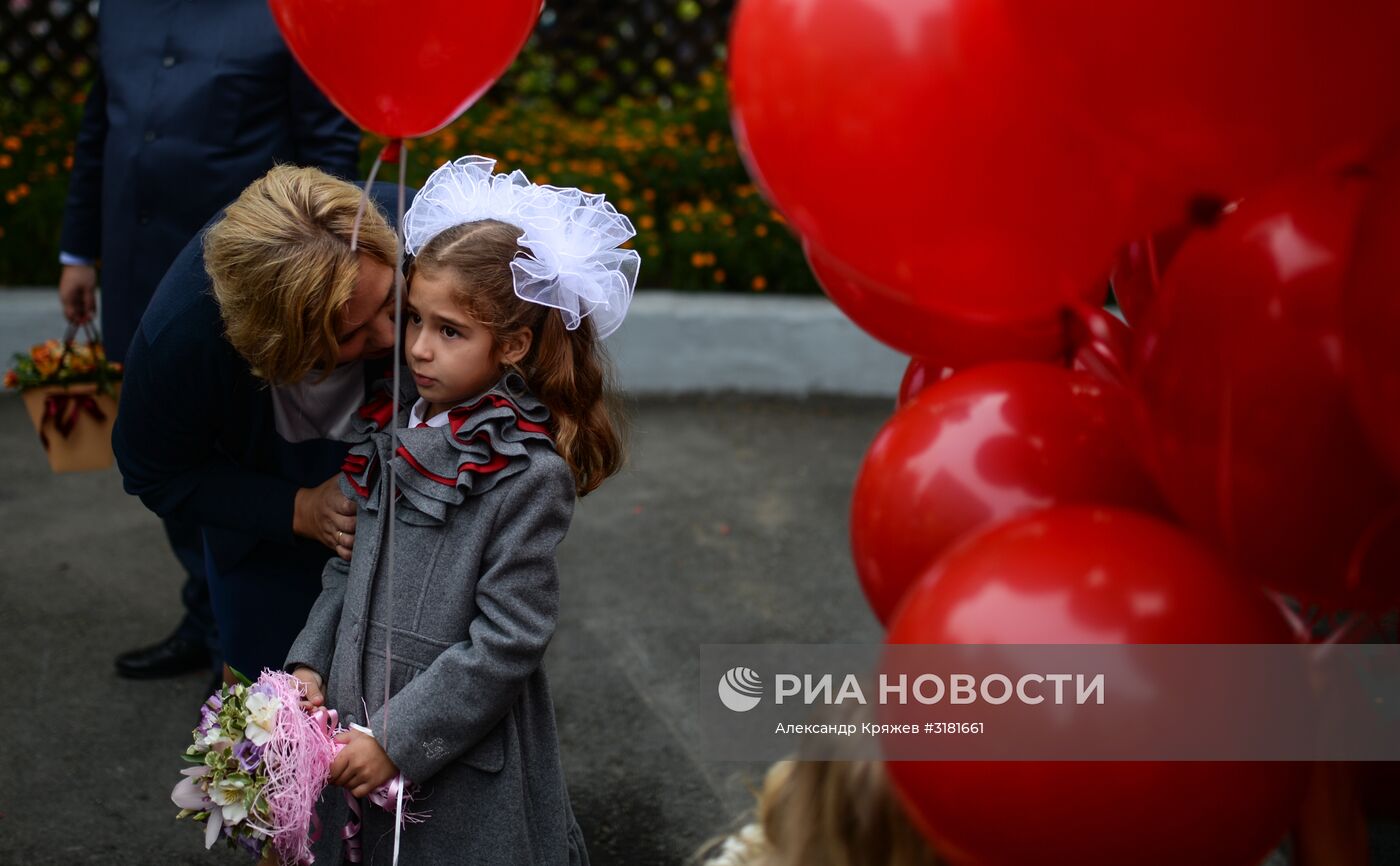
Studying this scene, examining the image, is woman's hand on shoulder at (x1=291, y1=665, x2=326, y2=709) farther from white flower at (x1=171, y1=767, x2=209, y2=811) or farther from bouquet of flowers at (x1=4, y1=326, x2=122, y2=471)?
bouquet of flowers at (x1=4, y1=326, x2=122, y2=471)

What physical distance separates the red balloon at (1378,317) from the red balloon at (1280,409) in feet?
0.13

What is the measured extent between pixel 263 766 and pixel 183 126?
5.48ft

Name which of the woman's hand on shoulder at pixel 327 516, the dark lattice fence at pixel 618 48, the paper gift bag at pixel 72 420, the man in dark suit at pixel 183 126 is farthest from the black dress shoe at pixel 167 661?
the dark lattice fence at pixel 618 48

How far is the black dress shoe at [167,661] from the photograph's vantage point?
3.30 metres

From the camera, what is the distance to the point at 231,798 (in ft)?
5.71

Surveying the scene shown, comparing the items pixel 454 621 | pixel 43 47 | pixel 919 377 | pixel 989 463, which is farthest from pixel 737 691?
pixel 43 47

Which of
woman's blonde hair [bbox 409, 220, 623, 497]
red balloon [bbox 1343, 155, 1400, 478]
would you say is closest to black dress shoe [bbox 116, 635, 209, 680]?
woman's blonde hair [bbox 409, 220, 623, 497]

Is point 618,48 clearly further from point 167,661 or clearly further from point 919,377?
point 919,377

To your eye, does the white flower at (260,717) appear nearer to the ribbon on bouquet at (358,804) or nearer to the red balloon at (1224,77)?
the ribbon on bouquet at (358,804)

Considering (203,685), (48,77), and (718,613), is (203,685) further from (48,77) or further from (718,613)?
(48,77)

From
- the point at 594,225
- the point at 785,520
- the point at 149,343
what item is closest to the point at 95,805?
the point at 149,343

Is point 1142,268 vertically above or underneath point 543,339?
above

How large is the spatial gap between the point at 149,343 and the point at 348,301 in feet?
1.16

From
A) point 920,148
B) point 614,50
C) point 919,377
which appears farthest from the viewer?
point 614,50
